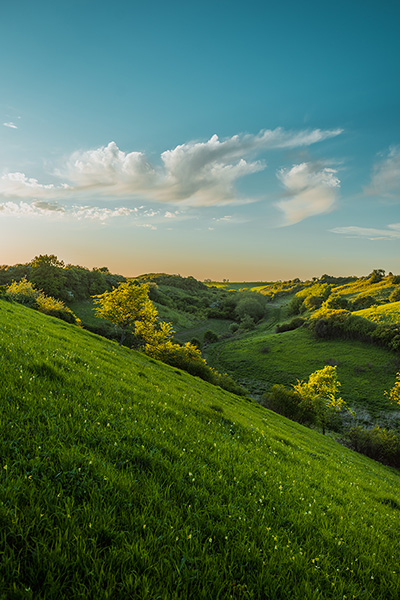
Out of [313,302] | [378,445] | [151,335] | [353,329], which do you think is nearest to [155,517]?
[151,335]

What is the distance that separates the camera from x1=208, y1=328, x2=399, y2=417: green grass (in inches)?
2479

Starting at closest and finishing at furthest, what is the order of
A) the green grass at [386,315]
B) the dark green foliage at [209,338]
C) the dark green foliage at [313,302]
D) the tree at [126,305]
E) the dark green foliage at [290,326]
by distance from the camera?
the tree at [126,305], the green grass at [386,315], the dark green foliage at [209,338], the dark green foliage at [290,326], the dark green foliage at [313,302]

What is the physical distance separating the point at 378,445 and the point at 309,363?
149 feet

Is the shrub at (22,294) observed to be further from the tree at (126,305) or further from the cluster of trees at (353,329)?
the cluster of trees at (353,329)

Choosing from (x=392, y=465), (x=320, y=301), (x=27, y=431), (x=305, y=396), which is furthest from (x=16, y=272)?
(x=320, y=301)

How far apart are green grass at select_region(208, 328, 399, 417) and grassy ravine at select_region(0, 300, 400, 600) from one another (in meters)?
63.6

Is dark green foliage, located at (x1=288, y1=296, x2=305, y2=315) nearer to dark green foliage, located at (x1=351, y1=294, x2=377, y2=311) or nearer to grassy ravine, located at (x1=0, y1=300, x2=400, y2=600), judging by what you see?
dark green foliage, located at (x1=351, y1=294, x2=377, y2=311)

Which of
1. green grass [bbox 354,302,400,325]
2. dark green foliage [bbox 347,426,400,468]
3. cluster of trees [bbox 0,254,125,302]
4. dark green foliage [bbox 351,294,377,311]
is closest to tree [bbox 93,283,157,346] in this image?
dark green foliage [bbox 347,426,400,468]

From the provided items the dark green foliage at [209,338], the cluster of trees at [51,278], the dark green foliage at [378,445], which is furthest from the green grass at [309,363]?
the cluster of trees at [51,278]

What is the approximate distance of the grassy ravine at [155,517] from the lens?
2834 millimetres

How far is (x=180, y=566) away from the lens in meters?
3.02

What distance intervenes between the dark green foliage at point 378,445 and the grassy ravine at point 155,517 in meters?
37.0

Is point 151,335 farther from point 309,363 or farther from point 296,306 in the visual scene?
point 296,306

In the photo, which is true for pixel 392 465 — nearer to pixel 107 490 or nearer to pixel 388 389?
pixel 388 389
